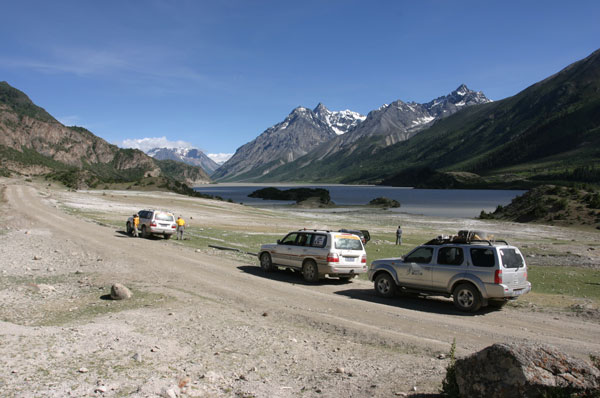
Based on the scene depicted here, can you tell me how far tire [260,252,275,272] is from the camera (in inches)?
723

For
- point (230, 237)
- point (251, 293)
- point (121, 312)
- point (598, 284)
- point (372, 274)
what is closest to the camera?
point (121, 312)

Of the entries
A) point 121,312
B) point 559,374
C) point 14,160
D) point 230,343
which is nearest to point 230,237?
point 121,312

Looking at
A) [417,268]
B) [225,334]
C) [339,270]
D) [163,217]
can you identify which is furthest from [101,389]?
[163,217]

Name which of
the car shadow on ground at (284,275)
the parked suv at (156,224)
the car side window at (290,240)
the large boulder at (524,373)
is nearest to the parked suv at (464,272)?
the car shadow on ground at (284,275)

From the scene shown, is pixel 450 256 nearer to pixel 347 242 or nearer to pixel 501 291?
pixel 501 291

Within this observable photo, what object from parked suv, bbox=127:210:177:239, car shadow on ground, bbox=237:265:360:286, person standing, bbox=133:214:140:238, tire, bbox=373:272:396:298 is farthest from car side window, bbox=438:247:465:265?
person standing, bbox=133:214:140:238

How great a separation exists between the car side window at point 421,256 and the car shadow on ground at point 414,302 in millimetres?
1353

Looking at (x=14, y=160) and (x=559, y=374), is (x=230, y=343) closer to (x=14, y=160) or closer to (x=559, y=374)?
(x=559, y=374)

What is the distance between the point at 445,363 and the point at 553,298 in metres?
8.95

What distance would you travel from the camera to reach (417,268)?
13.2m

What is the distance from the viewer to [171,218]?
28656mm

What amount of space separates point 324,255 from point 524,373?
458 inches

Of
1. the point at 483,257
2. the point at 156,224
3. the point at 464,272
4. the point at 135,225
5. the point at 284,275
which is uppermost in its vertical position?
the point at 483,257

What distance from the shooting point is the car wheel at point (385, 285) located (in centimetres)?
1385
